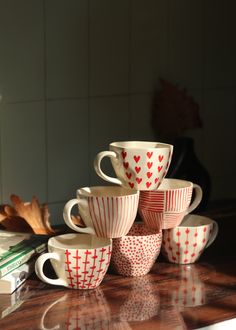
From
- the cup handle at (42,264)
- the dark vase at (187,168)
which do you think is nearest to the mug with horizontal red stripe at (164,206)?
the cup handle at (42,264)

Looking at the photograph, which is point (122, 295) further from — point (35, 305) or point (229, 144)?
point (229, 144)

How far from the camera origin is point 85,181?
6.68ft

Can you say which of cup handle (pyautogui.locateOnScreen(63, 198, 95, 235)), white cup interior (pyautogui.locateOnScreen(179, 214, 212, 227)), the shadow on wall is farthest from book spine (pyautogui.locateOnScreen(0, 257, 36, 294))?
the shadow on wall

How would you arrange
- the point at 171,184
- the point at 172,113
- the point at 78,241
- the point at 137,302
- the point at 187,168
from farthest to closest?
the point at 172,113 → the point at 187,168 → the point at 171,184 → the point at 78,241 → the point at 137,302

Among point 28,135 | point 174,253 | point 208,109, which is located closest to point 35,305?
point 174,253

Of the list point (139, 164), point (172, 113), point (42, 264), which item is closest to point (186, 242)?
point (139, 164)

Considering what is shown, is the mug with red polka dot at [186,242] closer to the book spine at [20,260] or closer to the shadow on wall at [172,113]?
the book spine at [20,260]

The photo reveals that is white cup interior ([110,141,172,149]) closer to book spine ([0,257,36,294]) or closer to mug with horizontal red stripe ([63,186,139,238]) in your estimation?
mug with horizontal red stripe ([63,186,139,238])

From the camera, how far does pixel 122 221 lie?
1.38 meters

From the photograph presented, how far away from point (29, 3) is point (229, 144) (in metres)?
0.77

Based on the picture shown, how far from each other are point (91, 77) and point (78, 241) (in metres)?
0.66

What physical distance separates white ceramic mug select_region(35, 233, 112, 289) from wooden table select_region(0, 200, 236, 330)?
0.02 metres

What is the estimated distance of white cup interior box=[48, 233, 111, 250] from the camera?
55.1 inches

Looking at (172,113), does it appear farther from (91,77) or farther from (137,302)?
(137,302)
